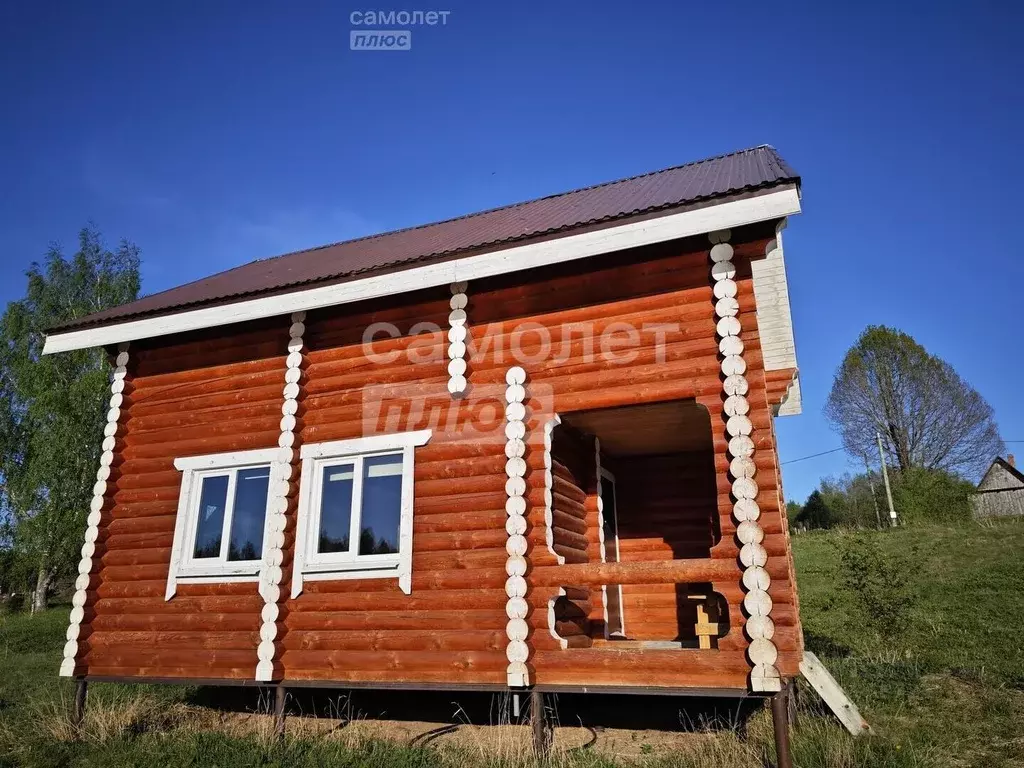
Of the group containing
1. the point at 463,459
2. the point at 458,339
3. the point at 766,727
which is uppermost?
the point at 458,339

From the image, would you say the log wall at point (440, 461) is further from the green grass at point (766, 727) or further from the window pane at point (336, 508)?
the green grass at point (766, 727)

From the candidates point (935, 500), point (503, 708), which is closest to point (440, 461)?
point (503, 708)

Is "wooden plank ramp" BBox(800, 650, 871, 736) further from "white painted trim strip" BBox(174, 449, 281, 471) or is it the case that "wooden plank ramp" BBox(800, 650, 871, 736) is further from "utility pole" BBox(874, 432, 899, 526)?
"utility pole" BBox(874, 432, 899, 526)

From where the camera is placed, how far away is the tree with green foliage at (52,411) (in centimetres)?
2244

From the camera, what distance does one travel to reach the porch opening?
7.92 metres

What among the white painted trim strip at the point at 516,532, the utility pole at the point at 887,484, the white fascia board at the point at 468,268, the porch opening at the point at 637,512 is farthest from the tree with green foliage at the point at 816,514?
the white fascia board at the point at 468,268

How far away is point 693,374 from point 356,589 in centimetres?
438

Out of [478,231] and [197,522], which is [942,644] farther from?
[197,522]

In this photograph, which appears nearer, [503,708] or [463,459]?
[463,459]

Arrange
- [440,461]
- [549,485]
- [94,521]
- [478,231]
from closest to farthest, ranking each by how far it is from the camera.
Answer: [549,485]
[440,461]
[94,521]
[478,231]

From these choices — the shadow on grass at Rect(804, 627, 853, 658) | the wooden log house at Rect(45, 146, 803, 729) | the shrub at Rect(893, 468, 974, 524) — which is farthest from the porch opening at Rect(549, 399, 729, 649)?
the shrub at Rect(893, 468, 974, 524)

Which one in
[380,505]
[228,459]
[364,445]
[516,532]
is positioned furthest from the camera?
[228,459]

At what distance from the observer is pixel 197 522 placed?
28.3 feet

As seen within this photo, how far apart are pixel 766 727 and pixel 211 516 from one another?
6.89m
